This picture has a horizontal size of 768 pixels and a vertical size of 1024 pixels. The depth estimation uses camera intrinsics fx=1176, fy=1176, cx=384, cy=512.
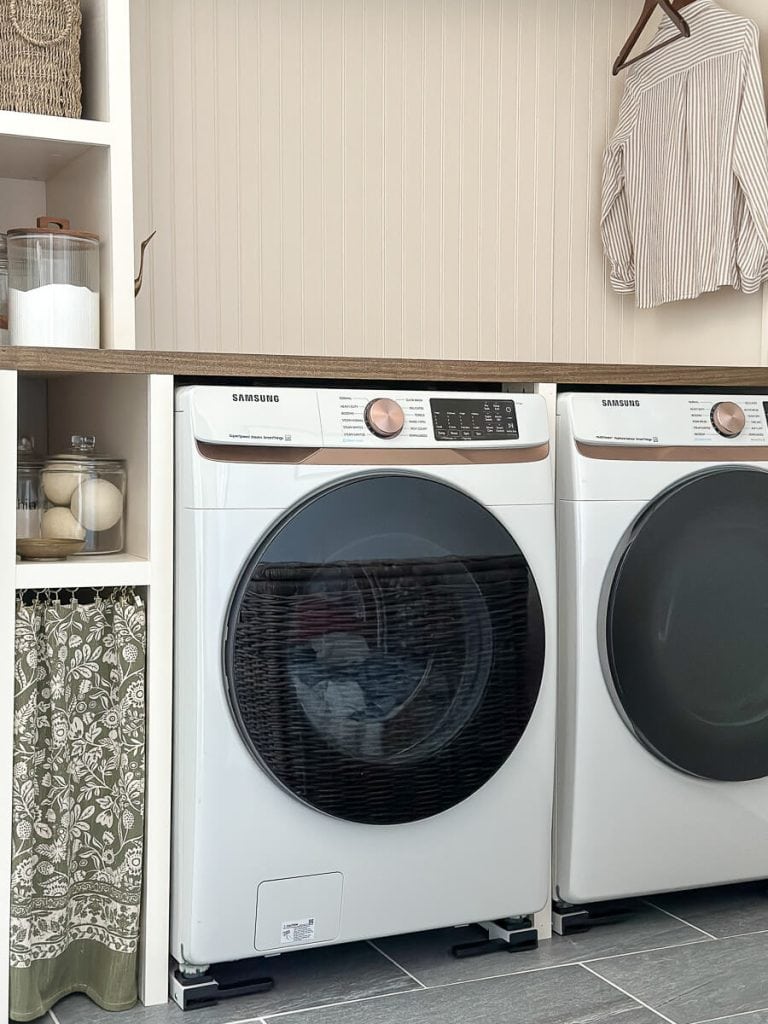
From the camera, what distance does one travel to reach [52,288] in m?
1.81

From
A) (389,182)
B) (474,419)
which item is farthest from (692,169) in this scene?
(474,419)

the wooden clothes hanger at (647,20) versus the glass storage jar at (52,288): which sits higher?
the wooden clothes hanger at (647,20)

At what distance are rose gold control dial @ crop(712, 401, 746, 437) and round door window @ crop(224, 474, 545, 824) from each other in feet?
1.49

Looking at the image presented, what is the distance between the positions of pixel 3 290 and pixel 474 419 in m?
0.79

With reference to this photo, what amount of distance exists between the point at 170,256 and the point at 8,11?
2.16ft

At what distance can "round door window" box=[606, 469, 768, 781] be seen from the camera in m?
1.94

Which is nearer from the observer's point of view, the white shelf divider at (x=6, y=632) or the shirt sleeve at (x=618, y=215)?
the white shelf divider at (x=6, y=632)

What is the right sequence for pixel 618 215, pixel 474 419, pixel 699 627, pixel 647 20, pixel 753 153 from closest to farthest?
1. pixel 474 419
2. pixel 699 627
3. pixel 753 153
4. pixel 647 20
5. pixel 618 215

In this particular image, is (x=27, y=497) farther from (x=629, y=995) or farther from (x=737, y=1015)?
(x=737, y=1015)

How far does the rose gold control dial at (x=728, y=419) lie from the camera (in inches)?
80.0

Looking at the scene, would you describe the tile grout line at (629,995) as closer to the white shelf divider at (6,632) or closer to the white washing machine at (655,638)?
the white washing machine at (655,638)

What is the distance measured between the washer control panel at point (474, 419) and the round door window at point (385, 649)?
9 centimetres

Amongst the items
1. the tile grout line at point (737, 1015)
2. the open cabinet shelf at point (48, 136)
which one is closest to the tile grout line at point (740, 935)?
the tile grout line at point (737, 1015)

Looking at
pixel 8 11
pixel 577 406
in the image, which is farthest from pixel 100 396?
pixel 577 406
